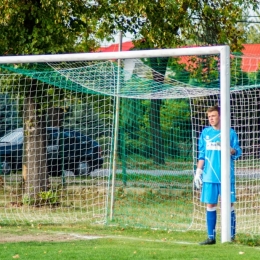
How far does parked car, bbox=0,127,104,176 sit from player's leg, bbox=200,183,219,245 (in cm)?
491

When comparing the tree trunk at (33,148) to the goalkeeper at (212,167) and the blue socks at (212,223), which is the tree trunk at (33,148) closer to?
the goalkeeper at (212,167)

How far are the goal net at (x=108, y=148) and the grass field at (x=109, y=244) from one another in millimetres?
1088

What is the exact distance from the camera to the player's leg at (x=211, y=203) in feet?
34.3

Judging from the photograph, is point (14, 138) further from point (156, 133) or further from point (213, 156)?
point (213, 156)

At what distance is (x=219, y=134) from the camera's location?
418 inches

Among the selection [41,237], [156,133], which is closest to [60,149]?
[156,133]

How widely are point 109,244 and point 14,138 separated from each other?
6885 millimetres

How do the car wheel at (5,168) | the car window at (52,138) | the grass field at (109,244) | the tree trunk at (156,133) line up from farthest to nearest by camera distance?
the car window at (52,138) < the car wheel at (5,168) < the tree trunk at (156,133) < the grass field at (109,244)

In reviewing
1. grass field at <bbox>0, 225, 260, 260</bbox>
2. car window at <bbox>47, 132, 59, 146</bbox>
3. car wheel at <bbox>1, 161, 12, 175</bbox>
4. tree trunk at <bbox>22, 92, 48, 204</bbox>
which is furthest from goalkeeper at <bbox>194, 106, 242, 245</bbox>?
car wheel at <bbox>1, 161, 12, 175</bbox>

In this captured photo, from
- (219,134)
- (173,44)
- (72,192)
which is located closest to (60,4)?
(173,44)

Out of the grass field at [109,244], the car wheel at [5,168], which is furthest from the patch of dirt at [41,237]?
the car wheel at [5,168]

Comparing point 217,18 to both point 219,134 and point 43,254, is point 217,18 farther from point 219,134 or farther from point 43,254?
point 43,254

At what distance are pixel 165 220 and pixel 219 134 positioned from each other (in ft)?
10.6

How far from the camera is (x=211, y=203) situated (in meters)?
10.5
